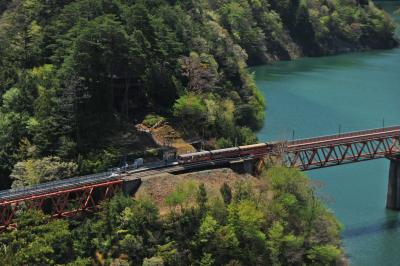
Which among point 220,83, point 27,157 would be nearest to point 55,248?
point 27,157

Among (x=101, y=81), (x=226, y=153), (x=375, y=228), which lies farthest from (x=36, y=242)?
(x=375, y=228)

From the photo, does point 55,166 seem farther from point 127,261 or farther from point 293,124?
point 293,124

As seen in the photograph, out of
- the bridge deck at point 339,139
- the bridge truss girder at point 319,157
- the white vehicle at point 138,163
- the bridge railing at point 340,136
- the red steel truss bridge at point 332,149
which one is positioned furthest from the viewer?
the bridge railing at point 340,136

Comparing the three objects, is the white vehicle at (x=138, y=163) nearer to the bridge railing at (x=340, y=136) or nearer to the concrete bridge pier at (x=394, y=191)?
the bridge railing at (x=340, y=136)

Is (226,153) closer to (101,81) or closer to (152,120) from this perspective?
(152,120)

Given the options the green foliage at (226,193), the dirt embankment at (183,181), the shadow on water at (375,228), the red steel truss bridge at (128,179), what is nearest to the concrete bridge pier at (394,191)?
the red steel truss bridge at (128,179)

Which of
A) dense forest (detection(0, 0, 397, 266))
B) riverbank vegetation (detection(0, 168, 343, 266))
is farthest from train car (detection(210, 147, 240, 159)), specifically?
riverbank vegetation (detection(0, 168, 343, 266))
